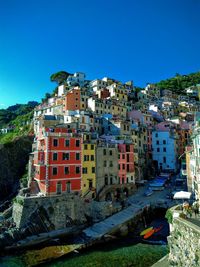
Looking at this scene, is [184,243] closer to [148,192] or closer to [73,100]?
[148,192]

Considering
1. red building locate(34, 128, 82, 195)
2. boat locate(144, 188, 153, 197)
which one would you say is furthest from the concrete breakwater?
red building locate(34, 128, 82, 195)

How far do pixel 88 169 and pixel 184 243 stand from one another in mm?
28084

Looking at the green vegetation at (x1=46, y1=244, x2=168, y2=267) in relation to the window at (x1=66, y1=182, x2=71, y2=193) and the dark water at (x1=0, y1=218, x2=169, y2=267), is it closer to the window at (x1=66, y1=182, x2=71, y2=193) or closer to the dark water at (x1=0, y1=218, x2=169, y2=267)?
the dark water at (x1=0, y1=218, x2=169, y2=267)

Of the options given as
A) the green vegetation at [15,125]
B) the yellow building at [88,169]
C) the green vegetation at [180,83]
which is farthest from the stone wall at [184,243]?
the green vegetation at [180,83]

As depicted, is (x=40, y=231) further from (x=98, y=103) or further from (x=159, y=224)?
(x=98, y=103)

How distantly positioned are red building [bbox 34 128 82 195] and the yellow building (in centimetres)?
104

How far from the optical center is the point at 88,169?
4000 centimetres

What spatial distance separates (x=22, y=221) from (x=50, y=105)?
41.6 metres

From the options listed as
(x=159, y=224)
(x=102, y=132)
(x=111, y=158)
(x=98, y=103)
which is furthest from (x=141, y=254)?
(x=98, y=103)

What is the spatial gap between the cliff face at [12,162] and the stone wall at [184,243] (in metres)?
43.8

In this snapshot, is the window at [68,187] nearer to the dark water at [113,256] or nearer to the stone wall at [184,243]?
the dark water at [113,256]

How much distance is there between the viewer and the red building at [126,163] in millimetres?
45094

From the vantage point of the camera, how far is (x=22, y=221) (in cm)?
3159

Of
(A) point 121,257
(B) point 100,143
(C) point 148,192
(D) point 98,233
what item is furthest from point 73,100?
(A) point 121,257
